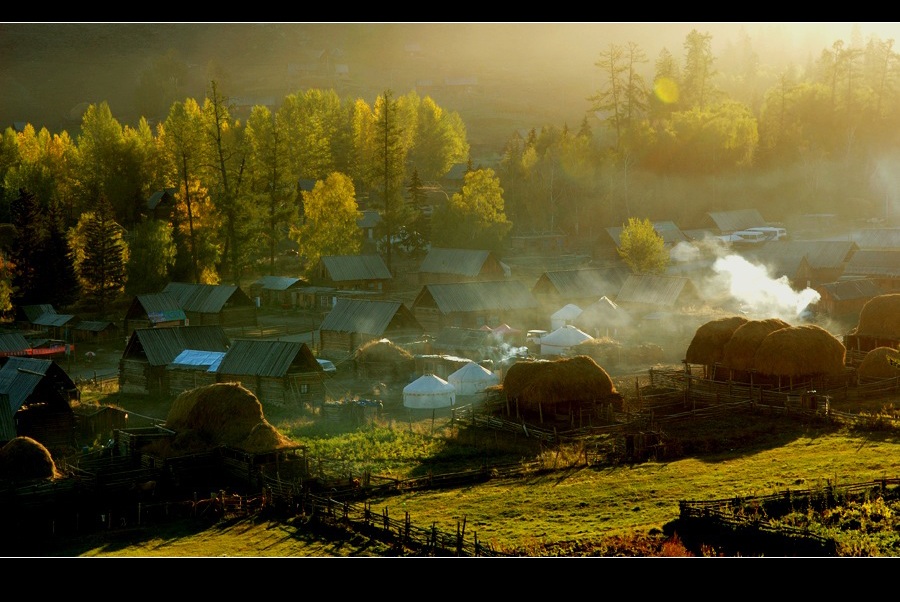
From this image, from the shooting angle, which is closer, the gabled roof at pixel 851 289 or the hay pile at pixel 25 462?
the hay pile at pixel 25 462

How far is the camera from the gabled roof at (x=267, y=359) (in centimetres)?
4875

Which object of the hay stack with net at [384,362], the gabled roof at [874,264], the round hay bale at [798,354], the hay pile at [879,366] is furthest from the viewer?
the gabled roof at [874,264]

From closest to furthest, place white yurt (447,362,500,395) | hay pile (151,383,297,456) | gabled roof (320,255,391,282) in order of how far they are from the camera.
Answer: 1. hay pile (151,383,297,456)
2. white yurt (447,362,500,395)
3. gabled roof (320,255,391,282)

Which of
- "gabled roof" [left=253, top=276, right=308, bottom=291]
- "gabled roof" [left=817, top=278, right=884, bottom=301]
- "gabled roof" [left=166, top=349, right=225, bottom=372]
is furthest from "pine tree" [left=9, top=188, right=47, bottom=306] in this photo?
"gabled roof" [left=817, top=278, right=884, bottom=301]

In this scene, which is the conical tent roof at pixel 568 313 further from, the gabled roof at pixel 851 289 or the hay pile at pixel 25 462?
the hay pile at pixel 25 462

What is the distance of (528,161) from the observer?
102m

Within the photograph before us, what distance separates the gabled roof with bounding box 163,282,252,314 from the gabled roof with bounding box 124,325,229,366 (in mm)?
12464

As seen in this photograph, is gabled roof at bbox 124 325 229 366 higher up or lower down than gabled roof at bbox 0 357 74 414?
higher up

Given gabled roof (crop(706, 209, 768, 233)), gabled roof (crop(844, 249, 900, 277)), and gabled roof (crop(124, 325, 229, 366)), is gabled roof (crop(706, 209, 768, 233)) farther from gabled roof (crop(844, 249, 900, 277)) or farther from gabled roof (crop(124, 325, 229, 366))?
gabled roof (crop(124, 325, 229, 366))

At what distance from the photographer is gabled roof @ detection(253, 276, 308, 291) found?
76.1 meters

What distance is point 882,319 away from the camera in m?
54.0

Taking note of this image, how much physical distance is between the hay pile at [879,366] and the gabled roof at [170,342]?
97.7 feet

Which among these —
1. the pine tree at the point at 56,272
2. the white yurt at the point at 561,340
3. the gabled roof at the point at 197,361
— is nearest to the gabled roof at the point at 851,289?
the white yurt at the point at 561,340
